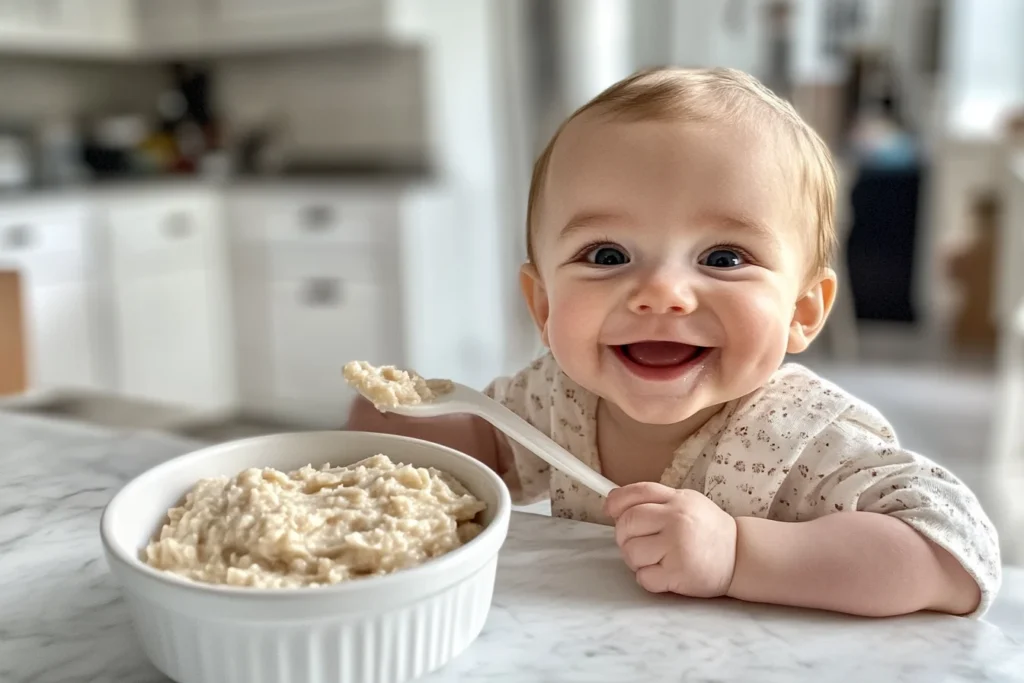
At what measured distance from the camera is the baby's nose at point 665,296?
548mm

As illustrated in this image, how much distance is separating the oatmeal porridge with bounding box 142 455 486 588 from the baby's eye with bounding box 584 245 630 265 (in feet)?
0.56

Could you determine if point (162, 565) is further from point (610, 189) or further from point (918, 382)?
point (918, 382)

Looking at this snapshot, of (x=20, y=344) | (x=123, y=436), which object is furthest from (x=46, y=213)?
(x=123, y=436)

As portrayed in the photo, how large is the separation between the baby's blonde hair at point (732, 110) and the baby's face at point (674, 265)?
0.05ft

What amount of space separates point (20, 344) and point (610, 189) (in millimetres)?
1003

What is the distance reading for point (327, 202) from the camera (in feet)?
9.71

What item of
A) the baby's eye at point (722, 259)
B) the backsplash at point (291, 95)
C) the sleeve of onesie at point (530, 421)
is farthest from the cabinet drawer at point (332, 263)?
the baby's eye at point (722, 259)

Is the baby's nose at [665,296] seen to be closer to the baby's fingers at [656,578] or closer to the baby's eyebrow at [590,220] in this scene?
the baby's eyebrow at [590,220]

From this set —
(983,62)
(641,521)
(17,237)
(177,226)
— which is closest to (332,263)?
(177,226)

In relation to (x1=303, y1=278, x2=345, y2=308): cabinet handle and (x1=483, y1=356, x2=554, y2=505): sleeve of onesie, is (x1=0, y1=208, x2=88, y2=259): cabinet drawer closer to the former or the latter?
(x1=303, y1=278, x2=345, y2=308): cabinet handle

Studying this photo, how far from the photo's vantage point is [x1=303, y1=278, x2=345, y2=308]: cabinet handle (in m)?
3.01

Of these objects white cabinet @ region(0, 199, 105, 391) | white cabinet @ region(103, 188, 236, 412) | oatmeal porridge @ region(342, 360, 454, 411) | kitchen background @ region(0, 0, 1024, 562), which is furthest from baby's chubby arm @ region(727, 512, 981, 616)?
white cabinet @ region(103, 188, 236, 412)

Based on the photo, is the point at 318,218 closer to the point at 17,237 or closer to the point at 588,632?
the point at 17,237

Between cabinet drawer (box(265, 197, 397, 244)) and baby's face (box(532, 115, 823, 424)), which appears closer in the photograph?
baby's face (box(532, 115, 823, 424))
